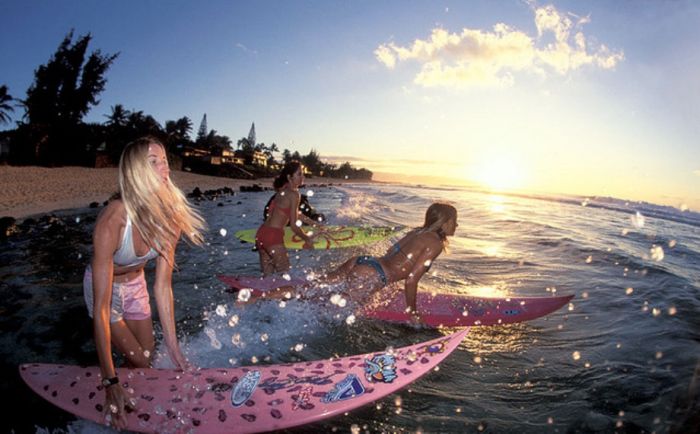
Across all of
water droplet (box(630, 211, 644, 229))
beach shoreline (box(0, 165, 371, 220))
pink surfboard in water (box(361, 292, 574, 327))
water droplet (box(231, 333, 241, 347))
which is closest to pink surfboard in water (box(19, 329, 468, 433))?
water droplet (box(231, 333, 241, 347))

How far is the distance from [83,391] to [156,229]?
5.46 feet

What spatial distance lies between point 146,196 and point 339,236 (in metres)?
9.78

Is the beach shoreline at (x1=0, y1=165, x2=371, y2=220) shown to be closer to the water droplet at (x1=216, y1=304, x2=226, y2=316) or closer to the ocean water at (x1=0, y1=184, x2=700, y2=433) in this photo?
the ocean water at (x1=0, y1=184, x2=700, y2=433)

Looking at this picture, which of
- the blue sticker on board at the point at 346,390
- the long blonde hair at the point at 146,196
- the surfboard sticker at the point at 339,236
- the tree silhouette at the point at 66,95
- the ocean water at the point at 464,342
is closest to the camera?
the long blonde hair at the point at 146,196

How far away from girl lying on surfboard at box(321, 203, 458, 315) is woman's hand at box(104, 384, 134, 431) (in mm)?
3732

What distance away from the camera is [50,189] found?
22.6m

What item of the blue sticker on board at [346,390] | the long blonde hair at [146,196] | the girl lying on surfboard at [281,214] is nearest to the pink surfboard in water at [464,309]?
the girl lying on surfboard at [281,214]

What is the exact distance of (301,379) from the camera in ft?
12.3

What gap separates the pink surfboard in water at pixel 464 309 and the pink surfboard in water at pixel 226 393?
2378mm

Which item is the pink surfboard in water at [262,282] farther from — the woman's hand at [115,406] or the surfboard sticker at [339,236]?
the woman's hand at [115,406]

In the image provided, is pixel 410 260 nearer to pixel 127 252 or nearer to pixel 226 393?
pixel 226 393

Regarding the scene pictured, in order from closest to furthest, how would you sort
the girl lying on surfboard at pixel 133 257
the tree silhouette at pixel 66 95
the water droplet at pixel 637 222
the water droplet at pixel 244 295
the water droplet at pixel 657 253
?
the girl lying on surfboard at pixel 133 257
the water droplet at pixel 244 295
the water droplet at pixel 657 253
the water droplet at pixel 637 222
the tree silhouette at pixel 66 95

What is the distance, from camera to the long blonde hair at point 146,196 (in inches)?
111

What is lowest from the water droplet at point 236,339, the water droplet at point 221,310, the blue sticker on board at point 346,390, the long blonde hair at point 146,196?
the water droplet at point 221,310
